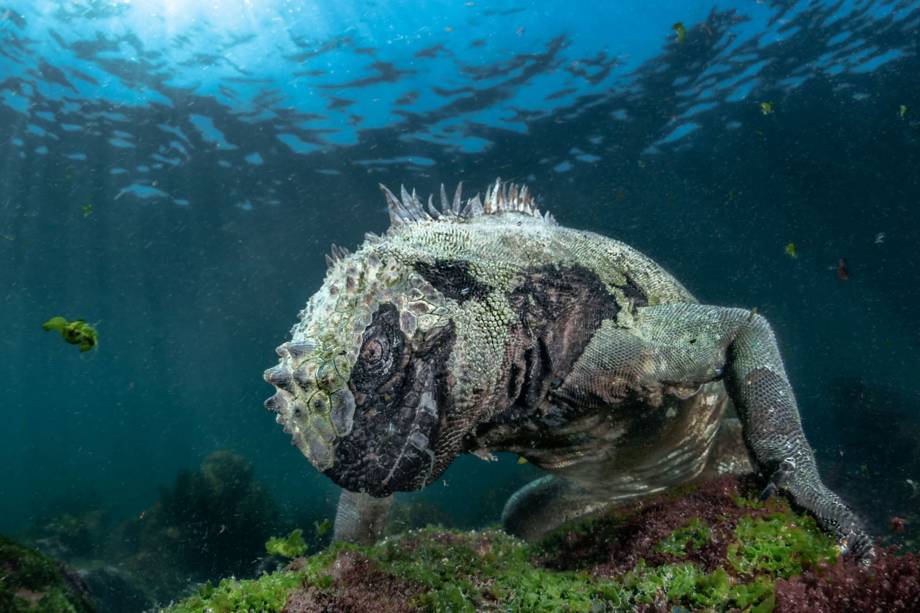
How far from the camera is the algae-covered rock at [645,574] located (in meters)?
2.22

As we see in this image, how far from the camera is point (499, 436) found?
362 centimetres

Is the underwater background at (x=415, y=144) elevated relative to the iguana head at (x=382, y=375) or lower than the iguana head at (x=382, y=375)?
elevated

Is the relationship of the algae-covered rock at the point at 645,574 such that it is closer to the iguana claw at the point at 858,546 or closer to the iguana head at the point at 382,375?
the iguana claw at the point at 858,546

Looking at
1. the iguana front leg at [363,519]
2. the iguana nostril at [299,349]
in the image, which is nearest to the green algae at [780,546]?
the iguana nostril at [299,349]

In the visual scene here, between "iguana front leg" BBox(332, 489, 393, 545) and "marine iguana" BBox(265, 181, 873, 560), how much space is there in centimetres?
1

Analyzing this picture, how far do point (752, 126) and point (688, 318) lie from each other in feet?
84.1

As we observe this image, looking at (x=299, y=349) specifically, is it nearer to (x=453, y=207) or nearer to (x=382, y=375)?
(x=382, y=375)

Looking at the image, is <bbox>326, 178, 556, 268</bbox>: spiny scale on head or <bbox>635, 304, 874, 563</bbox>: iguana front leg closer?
<bbox>635, 304, 874, 563</bbox>: iguana front leg

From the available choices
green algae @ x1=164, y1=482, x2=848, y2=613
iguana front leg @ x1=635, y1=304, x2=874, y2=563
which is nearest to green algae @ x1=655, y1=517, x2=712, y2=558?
green algae @ x1=164, y1=482, x2=848, y2=613

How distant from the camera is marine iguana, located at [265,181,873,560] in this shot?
2.50 metres

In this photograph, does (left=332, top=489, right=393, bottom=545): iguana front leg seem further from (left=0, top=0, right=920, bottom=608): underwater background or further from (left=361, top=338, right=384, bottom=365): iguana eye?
(left=0, top=0, right=920, bottom=608): underwater background

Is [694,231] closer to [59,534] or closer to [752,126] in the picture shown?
[752,126]

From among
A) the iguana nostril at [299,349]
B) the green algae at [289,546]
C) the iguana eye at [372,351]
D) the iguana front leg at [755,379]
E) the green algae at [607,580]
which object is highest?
the iguana nostril at [299,349]

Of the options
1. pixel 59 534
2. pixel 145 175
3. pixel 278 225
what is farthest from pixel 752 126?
Answer: pixel 59 534
